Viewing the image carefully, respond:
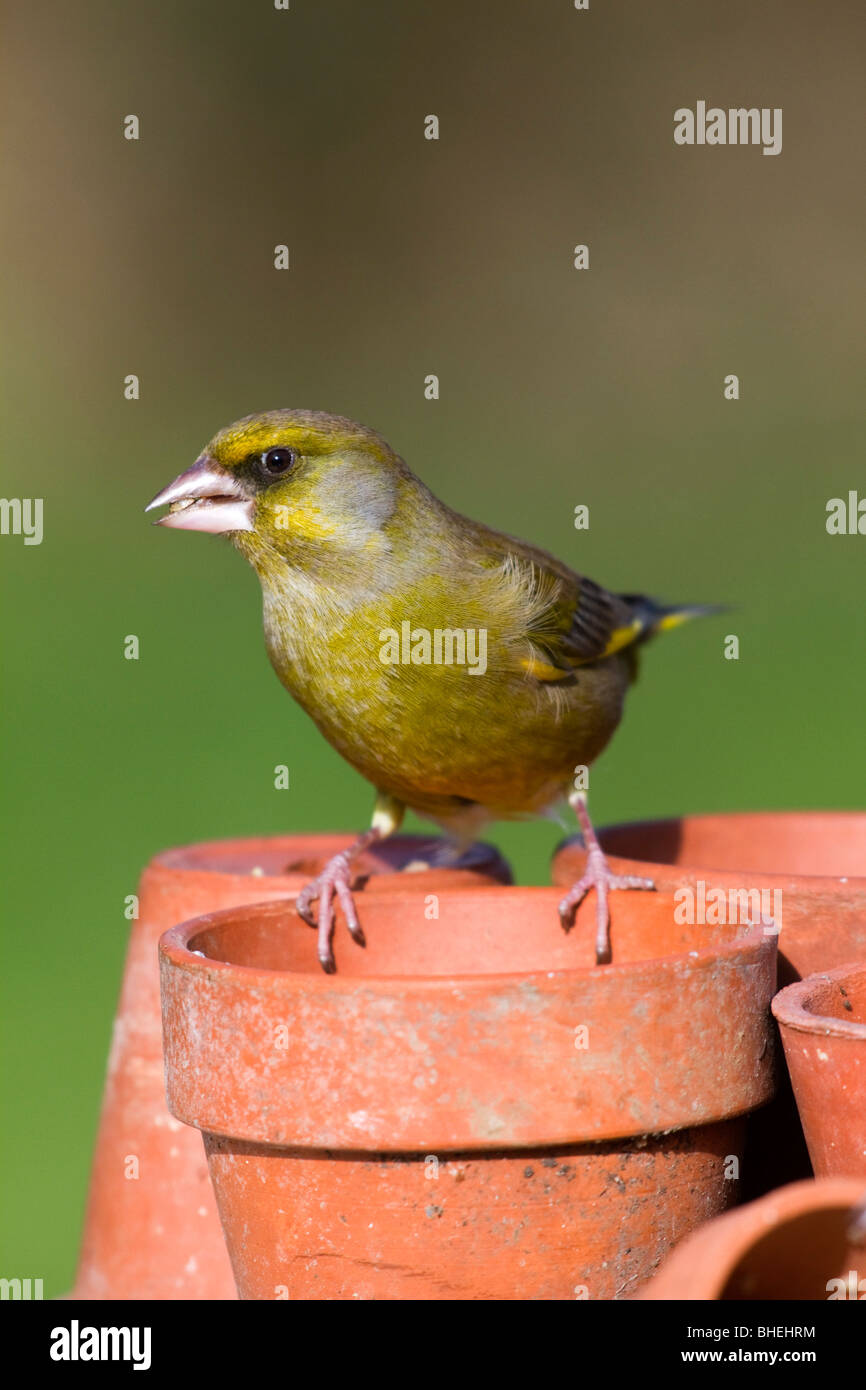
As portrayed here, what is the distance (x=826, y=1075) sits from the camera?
2209mm

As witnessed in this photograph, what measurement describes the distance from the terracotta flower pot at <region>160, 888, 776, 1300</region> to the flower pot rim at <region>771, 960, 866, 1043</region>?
0.26 ft

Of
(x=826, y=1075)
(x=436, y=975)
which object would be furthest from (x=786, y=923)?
(x=436, y=975)

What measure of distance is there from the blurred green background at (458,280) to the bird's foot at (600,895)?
7101 millimetres

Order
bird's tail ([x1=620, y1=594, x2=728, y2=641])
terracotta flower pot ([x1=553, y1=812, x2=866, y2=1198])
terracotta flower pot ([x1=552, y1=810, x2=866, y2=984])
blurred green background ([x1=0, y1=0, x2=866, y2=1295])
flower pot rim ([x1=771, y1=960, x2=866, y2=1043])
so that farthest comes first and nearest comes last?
blurred green background ([x1=0, y1=0, x2=866, y2=1295])
bird's tail ([x1=620, y1=594, x2=728, y2=641])
terracotta flower pot ([x1=552, y1=810, x2=866, y2=984])
terracotta flower pot ([x1=553, y1=812, x2=866, y2=1198])
flower pot rim ([x1=771, y1=960, x2=866, y2=1043])

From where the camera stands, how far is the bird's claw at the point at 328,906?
2879 mm

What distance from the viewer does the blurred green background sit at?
36.6 ft

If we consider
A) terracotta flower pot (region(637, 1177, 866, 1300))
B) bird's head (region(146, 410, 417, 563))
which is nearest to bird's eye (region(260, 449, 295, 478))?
bird's head (region(146, 410, 417, 563))

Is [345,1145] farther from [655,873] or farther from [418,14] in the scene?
[418,14]

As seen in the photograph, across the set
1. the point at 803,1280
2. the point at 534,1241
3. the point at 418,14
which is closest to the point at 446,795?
the point at 534,1241

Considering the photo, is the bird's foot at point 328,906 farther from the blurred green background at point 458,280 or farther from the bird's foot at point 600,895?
the blurred green background at point 458,280

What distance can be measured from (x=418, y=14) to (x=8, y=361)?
142 inches

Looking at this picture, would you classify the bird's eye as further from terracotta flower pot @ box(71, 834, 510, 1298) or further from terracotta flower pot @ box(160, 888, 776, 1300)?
terracotta flower pot @ box(160, 888, 776, 1300)

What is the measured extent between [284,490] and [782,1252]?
1946 millimetres
